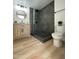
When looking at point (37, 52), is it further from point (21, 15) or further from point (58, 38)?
point (21, 15)

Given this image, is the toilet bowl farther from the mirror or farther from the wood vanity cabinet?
the mirror

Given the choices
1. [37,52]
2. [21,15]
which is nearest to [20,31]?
[21,15]

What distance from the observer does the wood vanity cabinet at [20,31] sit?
140 inches

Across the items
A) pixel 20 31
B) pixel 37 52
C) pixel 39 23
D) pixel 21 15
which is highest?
pixel 21 15

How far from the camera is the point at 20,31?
150 inches

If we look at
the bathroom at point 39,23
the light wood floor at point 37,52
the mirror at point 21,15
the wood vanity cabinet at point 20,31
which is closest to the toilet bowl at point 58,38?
the bathroom at point 39,23

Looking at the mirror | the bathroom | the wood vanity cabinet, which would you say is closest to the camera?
the bathroom

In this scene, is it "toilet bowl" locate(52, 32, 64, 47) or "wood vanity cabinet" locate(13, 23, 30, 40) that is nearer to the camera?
"toilet bowl" locate(52, 32, 64, 47)

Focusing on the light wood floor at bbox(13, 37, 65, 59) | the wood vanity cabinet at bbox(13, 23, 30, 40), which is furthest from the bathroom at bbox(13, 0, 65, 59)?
the light wood floor at bbox(13, 37, 65, 59)

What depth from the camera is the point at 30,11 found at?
4910 millimetres

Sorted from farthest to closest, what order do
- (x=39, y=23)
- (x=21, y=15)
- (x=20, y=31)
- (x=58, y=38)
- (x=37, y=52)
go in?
(x=39, y=23), (x=21, y=15), (x=20, y=31), (x=58, y=38), (x=37, y=52)

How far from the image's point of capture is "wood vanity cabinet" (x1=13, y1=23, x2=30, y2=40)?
355 centimetres

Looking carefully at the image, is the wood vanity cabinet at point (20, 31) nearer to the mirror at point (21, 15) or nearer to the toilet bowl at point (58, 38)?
the mirror at point (21, 15)
